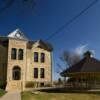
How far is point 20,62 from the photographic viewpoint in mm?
41406

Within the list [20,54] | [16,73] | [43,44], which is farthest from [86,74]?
[43,44]

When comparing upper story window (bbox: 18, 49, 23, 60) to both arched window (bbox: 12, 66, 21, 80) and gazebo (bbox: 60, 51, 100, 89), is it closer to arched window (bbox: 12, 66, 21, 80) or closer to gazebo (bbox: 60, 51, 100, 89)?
arched window (bbox: 12, 66, 21, 80)

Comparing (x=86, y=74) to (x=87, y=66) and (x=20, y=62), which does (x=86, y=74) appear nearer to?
(x=87, y=66)

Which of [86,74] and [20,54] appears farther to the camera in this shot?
[20,54]

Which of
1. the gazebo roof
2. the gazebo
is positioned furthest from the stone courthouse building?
the gazebo roof

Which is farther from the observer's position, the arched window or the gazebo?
the arched window

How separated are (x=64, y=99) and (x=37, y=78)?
21.7 meters

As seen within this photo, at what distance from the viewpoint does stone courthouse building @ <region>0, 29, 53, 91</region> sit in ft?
132

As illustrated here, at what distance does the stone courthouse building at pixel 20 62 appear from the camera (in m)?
40.3

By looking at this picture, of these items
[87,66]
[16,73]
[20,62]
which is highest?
[20,62]

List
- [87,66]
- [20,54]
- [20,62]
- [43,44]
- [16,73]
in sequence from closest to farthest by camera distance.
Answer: [87,66] < [16,73] < [20,62] < [20,54] < [43,44]

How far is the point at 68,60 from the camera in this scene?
2746 inches

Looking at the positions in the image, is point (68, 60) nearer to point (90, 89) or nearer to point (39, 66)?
point (39, 66)

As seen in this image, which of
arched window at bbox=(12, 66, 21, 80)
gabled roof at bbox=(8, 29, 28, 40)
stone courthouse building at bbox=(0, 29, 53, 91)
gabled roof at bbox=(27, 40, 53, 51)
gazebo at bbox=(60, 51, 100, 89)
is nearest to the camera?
gazebo at bbox=(60, 51, 100, 89)
